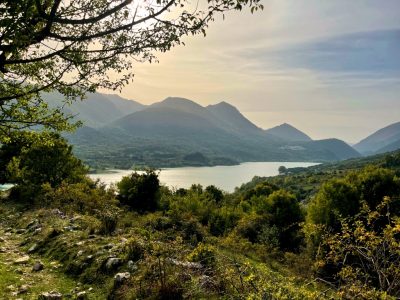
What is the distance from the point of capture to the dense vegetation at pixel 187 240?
30.6ft

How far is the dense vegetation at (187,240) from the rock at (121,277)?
3 centimetres

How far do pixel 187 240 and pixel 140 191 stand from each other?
1964cm

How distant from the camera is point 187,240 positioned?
1877 cm

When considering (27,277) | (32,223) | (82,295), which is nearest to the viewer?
(82,295)

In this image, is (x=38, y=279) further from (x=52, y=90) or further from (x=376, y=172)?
(x=376, y=172)

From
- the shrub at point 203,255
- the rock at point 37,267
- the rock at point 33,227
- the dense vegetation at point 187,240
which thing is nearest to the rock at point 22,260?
the dense vegetation at point 187,240

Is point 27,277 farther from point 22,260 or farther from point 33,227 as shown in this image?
point 33,227

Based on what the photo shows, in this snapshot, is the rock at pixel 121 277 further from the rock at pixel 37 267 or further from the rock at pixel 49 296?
the rock at pixel 37 267

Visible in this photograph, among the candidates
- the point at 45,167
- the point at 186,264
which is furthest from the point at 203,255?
the point at 45,167

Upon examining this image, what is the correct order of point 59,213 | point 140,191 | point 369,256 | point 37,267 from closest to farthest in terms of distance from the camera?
point 369,256
point 37,267
point 59,213
point 140,191

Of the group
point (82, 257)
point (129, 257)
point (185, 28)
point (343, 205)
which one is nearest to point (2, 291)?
point (82, 257)

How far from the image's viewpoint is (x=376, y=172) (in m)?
40.9

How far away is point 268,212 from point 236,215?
5479 millimetres

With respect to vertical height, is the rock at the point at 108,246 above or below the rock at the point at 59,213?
below
